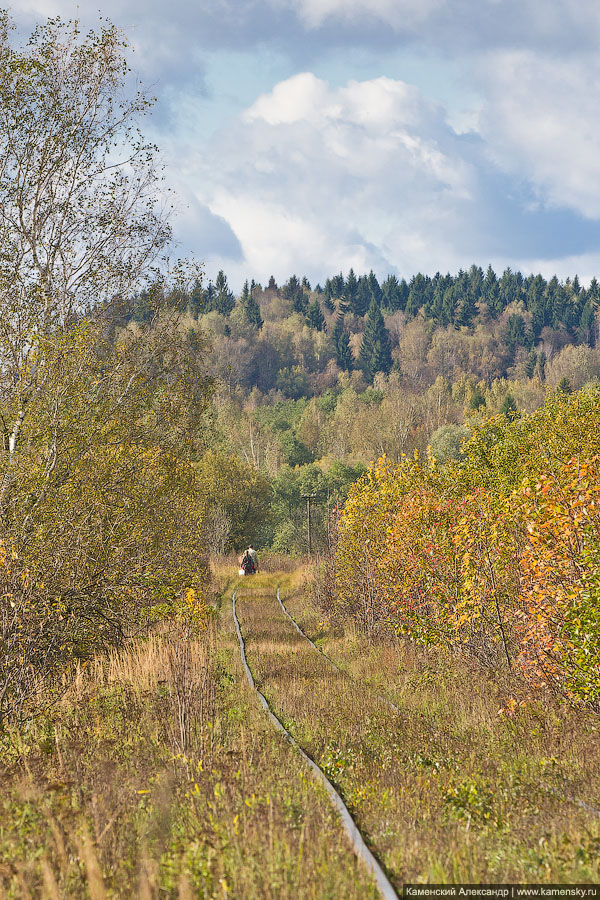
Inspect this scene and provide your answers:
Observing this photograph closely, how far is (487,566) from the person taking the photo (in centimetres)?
936

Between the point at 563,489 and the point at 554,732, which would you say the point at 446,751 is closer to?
the point at 554,732

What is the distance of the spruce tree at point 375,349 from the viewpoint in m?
149

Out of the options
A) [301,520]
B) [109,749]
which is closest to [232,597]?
[109,749]

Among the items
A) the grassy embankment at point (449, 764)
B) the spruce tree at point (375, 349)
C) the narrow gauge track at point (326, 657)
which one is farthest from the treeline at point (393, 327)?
the grassy embankment at point (449, 764)

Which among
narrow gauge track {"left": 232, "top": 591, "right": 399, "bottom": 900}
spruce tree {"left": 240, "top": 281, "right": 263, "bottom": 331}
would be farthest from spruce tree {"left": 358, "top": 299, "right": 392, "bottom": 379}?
narrow gauge track {"left": 232, "top": 591, "right": 399, "bottom": 900}

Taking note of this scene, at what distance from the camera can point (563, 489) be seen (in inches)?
293

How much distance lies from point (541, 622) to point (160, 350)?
10544 millimetres

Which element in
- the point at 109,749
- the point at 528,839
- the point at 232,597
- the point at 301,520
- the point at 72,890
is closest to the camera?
the point at 72,890

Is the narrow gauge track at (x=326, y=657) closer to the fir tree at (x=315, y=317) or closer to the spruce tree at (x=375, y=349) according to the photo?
the spruce tree at (x=375, y=349)

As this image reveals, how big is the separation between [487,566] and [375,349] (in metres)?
146

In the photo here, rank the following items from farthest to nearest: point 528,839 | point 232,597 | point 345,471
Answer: point 345,471 → point 232,597 → point 528,839

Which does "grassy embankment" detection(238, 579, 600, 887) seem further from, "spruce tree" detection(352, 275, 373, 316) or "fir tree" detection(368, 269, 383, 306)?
"fir tree" detection(368, 269, 383, 306)

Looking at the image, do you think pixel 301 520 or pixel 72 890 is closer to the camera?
pixel 72 890

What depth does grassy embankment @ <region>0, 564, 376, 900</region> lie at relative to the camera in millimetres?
4176
